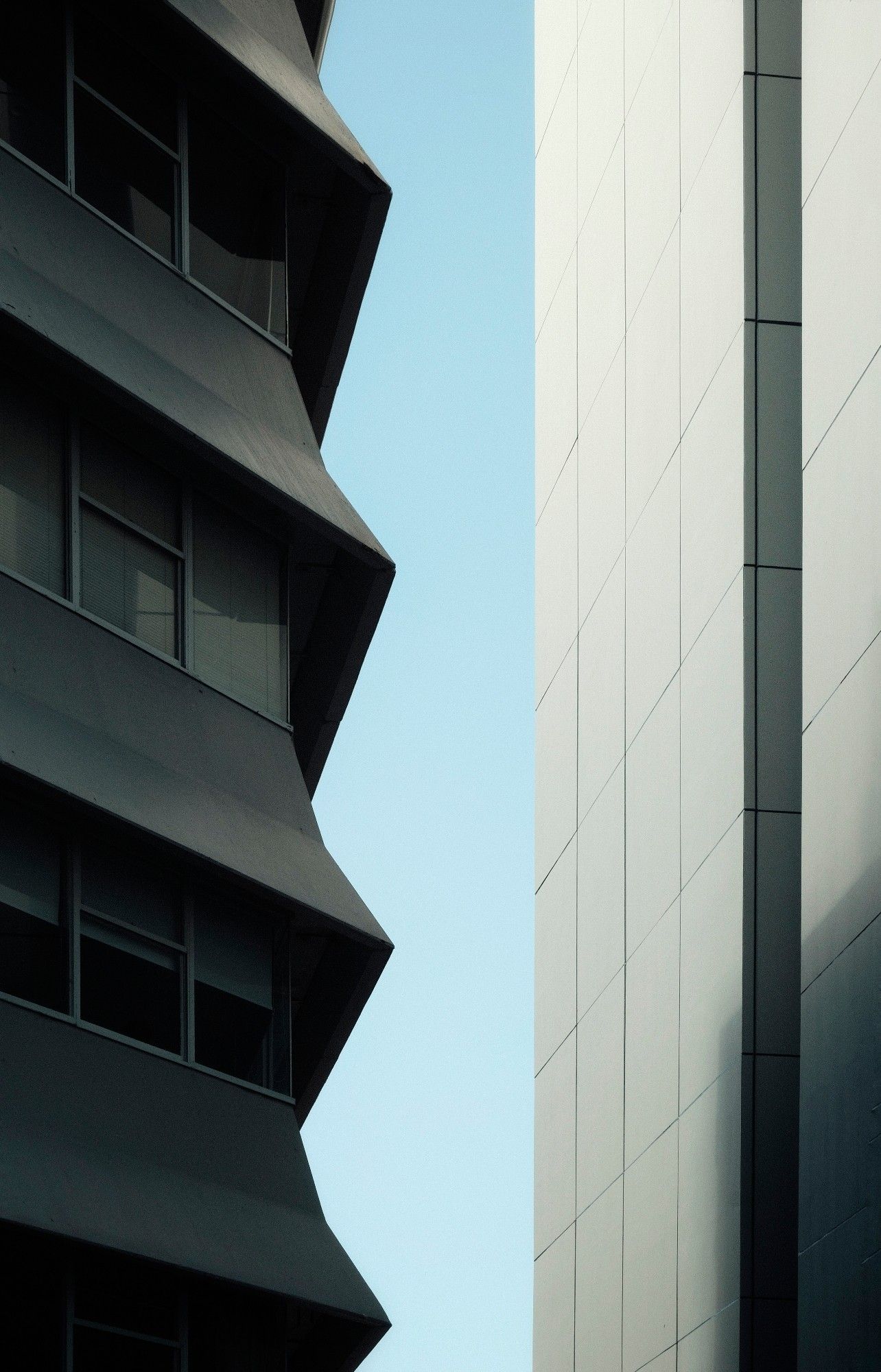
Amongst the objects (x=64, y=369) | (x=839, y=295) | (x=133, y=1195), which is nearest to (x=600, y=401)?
(x=839, y=295)

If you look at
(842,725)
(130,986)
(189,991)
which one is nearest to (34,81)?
(130,986)

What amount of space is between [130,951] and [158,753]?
1.83 m

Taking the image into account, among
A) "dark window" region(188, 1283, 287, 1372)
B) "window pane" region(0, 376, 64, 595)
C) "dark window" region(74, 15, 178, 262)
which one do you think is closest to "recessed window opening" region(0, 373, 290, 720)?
"window pane" region(0, 376, 64, 595)

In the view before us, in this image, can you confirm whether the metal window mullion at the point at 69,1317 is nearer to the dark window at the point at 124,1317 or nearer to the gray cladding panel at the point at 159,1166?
the dark window at the point at 124,1317

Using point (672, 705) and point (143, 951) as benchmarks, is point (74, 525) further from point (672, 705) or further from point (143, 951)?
point (672, 705)

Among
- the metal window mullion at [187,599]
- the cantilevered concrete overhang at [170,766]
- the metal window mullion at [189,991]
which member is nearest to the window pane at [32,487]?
the cantilevered concrete overhang at [170,766]

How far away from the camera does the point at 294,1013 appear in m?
22.4

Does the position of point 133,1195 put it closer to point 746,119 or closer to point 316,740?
point 316,740

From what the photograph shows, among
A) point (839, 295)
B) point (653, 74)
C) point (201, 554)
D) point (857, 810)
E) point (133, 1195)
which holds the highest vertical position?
point (653, 74)

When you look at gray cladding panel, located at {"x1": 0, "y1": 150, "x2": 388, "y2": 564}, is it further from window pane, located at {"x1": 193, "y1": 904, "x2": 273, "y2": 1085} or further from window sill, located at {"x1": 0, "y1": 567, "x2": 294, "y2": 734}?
window pane, located at {"x1": 193, "y1": 904, "x2": 273, "y2": 1085}

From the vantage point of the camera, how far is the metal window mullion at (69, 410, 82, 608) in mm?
18125

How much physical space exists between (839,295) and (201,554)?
6274 millimetres

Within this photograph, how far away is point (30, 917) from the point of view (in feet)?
54.9

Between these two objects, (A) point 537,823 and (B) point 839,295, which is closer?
(B) point 839,295
